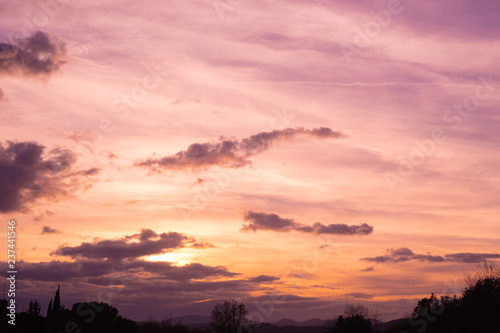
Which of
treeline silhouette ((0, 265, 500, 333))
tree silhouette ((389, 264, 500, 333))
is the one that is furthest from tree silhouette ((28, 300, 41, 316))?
tree silhouette ((389, 264, 500, 333))

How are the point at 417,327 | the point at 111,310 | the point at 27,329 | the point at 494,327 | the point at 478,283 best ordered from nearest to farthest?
the point at 494,327, the point at 478,283, the point at 417,327, the point at 27,329, the point at 111,310

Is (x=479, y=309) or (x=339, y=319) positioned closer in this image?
(x=479, y=309)

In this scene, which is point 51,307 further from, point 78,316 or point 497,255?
point 497,255

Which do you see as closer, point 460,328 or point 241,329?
point 460,328

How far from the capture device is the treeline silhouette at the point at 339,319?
58625 millimetres

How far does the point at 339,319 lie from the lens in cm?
12825

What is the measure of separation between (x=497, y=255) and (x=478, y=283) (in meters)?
4.54

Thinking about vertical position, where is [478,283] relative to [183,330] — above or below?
above

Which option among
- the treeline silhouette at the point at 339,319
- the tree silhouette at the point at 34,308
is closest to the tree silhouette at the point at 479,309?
the treeline silhouette at the point at 339,319

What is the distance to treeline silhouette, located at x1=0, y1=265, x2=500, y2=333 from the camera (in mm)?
58625

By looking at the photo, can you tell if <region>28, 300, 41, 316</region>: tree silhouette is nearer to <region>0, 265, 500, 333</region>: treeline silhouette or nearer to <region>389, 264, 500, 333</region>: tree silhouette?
<region>0, 265, 500, 333</region>: treeline silhouette

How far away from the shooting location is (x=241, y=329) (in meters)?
162

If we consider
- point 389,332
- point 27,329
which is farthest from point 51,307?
point 389,332

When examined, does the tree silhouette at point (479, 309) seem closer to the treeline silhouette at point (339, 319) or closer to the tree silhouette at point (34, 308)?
the treeline silhouette at point (339, 319)
